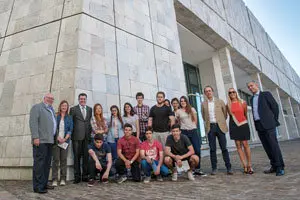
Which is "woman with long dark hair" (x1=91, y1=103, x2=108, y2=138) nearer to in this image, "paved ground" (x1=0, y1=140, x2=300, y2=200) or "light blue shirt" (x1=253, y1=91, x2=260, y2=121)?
"paved ground" (x1=0, y1=140, x2=300, y2=200)

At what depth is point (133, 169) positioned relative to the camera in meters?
4.00

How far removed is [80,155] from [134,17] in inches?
185

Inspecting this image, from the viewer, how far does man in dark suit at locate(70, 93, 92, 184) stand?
416cm

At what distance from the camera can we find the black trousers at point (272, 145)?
3.77 meters

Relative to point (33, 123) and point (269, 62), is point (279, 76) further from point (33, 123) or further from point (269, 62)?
point (33, 123)

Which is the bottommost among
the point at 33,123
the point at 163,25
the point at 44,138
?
the point at 44,138

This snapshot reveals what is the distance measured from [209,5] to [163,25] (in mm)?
5411

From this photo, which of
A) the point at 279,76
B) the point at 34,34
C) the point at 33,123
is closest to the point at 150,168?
the point at 33,123

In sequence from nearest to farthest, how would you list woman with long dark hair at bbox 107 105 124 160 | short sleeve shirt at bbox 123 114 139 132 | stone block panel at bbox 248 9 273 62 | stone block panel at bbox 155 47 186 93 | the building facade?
woman with long dark hair at bbox 107 105 124 160, short sleeve shirt at bbox 123 114 139 132, the building facade, stone block panel at bbox 155 47 186 93, stone block panel at bbox 248 9 273 62

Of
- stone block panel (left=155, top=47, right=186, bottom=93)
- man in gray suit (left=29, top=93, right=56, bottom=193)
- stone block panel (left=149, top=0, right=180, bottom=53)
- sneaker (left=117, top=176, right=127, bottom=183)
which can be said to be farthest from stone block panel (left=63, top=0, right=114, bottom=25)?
sneaker (left=117, top=176, right=127, bottom=183)

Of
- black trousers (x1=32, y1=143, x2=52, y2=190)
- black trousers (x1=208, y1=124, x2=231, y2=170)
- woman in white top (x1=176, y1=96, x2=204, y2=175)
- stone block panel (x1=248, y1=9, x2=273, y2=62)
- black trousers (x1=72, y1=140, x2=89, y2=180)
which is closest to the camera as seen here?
black trousers (x1=32, y1=143, x2=52, y2=190)

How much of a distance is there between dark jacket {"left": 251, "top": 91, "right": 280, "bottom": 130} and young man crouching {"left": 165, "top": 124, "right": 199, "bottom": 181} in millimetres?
1434

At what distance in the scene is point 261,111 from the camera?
4004 mm

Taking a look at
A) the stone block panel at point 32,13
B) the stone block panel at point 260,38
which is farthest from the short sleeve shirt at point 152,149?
the stone block panel at point 260,38
